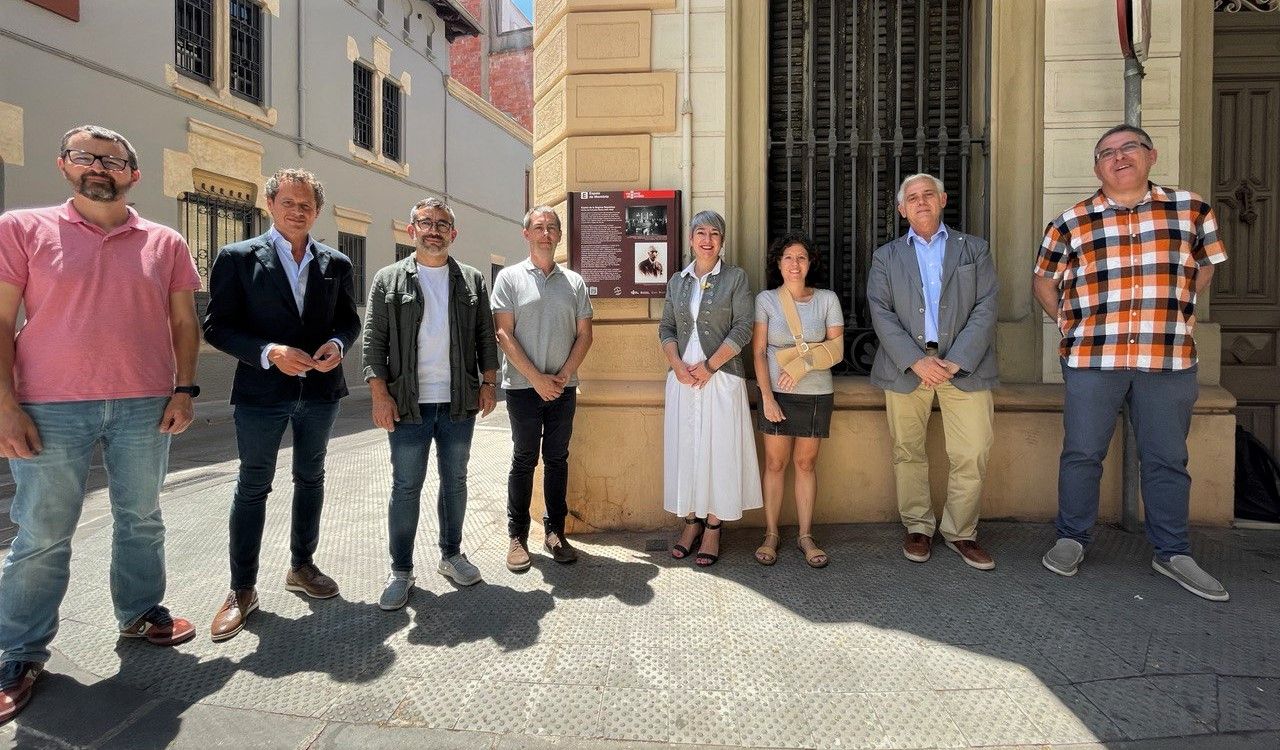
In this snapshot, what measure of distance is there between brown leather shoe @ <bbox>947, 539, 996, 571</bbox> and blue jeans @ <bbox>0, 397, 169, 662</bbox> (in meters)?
4.14

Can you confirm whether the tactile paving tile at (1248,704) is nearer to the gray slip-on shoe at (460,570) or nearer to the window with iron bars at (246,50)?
the gray slip-on shoe at (460,570)

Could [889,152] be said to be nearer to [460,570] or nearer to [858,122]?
[858,122]

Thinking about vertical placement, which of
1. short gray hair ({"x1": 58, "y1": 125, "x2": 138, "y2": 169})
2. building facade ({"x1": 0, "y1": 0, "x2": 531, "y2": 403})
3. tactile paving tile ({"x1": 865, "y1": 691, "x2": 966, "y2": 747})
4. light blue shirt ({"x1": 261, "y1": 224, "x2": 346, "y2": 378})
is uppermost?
building facade ({"x1": 0, "y1": 0, "x2": 531, "y2": 403})

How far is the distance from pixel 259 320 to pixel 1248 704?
14.3 ft

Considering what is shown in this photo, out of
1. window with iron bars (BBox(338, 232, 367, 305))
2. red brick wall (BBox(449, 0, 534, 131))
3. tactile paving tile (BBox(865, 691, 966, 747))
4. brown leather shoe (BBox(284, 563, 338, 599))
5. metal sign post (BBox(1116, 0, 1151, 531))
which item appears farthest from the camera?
red brick wall (BBox(449, 0, 534, 131))

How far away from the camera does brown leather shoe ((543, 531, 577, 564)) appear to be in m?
3.97

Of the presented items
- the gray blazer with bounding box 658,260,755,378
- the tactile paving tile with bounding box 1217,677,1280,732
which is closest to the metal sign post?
the tactile paving tile with bounding box 1217,677,1280,732

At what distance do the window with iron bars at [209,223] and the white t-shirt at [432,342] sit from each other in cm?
962

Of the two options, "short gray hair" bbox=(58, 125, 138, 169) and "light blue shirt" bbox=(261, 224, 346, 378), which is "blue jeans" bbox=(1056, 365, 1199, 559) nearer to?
"light blue shirt" bbox=(261, 224, 346, 378)

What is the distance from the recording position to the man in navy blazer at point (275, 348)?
317cm

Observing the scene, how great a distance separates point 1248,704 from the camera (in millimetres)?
2471

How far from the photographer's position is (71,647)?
3014mm

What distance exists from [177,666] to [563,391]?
7.15 feet

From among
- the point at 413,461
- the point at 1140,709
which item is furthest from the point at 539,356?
the point at 1140,709
